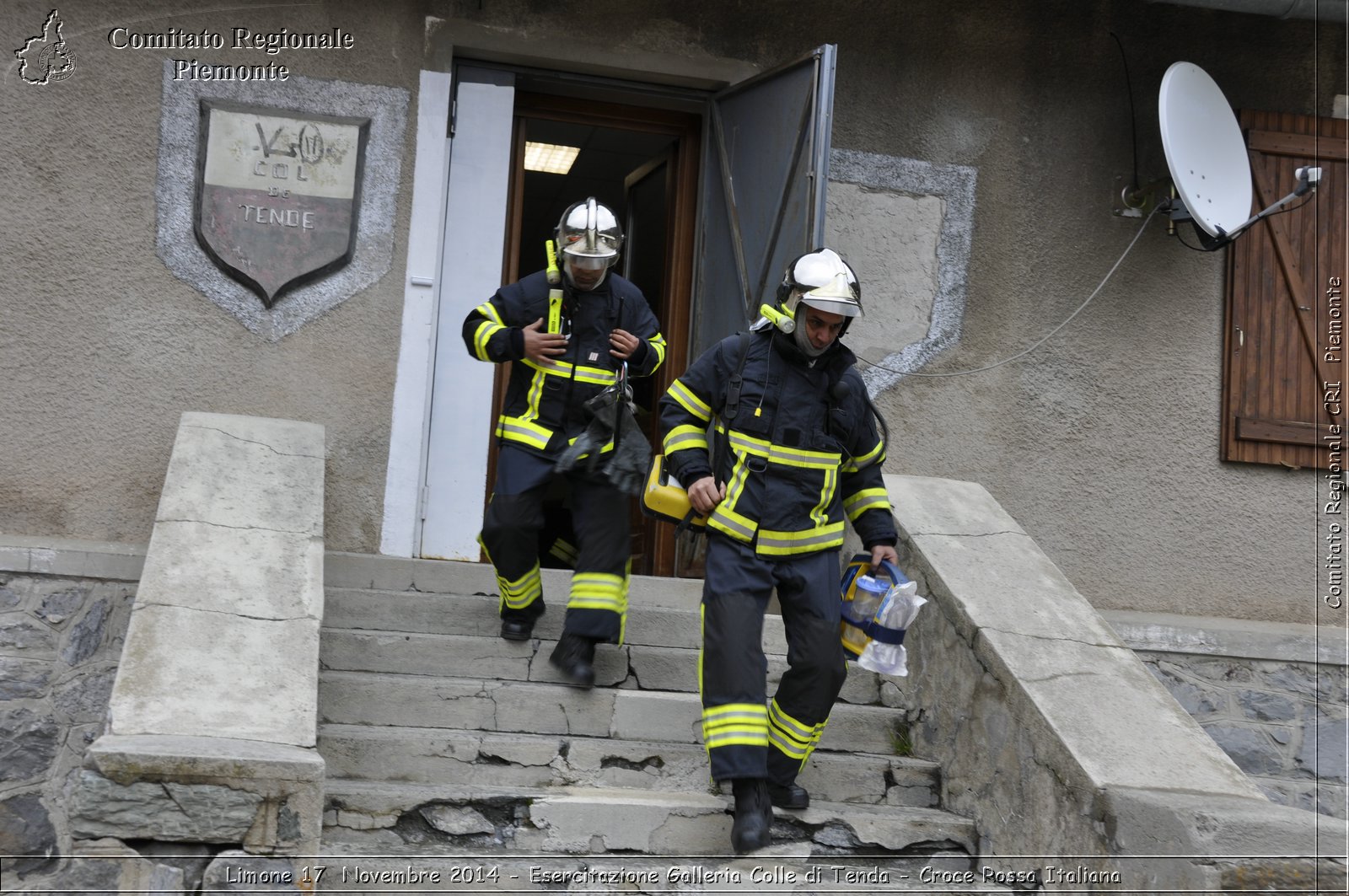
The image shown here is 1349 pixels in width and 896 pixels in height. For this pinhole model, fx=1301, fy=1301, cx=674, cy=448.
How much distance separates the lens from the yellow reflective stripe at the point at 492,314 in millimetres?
4992

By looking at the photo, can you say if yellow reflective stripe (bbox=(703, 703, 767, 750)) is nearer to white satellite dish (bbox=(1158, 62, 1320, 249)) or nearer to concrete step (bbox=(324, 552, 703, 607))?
concrete step (bbox=(324, 552, 703, 607))

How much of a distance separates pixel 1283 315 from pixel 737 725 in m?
4.57

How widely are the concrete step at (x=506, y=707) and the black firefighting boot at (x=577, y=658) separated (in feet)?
0.15

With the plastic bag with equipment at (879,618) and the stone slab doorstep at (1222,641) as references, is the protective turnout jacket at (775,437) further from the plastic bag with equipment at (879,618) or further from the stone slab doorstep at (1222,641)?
the stone slab doorstep at (1222,641)

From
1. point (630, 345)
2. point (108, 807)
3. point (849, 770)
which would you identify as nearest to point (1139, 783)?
point (849, 770)

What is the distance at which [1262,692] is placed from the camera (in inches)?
254

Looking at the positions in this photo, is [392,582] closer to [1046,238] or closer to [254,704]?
[254,704]

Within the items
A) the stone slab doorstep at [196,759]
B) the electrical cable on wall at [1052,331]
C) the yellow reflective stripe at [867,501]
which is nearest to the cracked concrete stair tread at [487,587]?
the yellow reflective stripe at [867,501]

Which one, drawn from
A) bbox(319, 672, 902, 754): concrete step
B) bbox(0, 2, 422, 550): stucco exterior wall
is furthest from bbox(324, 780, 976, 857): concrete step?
bbox(0, 2, 422, 550): stucco exterior wall

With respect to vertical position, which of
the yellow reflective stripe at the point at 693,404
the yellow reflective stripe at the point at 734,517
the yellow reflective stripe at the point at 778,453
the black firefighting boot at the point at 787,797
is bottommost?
the black firefighting boot at the point at 787,797

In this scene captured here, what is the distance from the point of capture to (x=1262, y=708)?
643 cm

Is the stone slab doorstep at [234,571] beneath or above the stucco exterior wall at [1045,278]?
beneath

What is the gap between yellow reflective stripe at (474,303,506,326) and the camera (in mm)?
4992

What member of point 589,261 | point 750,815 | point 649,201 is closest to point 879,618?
point 750,815
